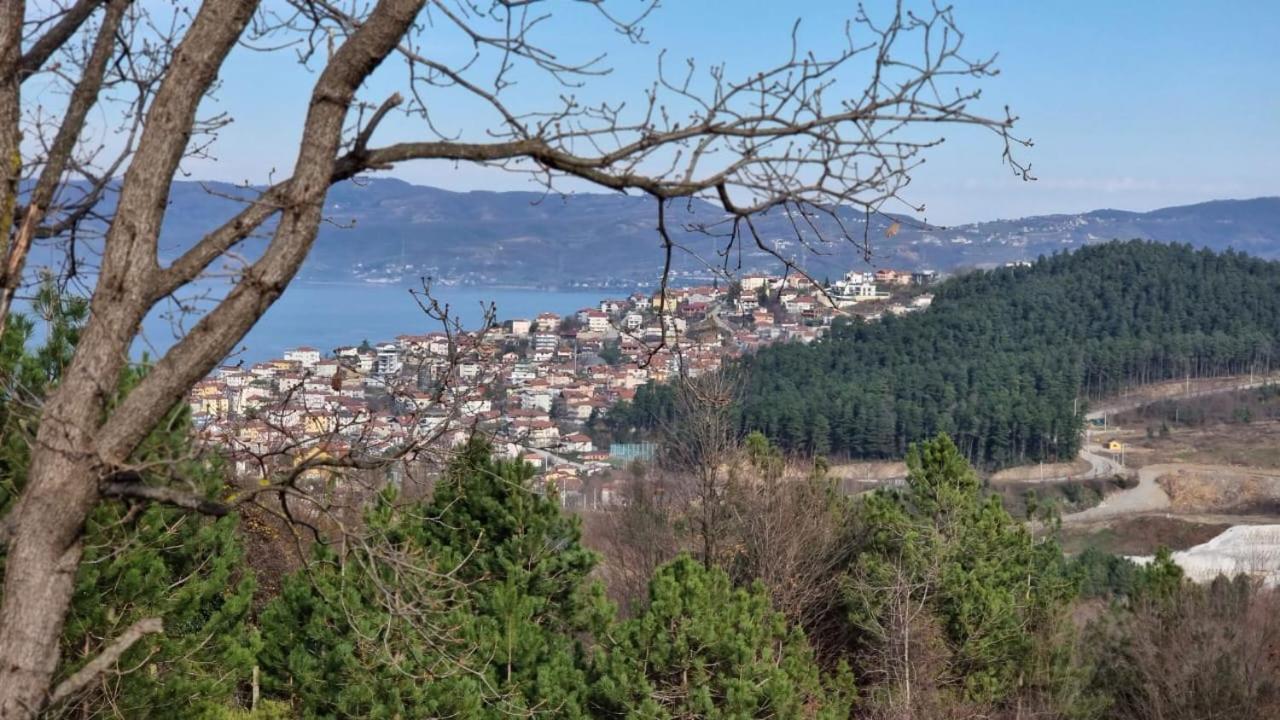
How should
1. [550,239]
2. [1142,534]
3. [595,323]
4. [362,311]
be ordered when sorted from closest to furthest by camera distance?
1. [1142,534]
2. [595,323]
3. [362,311]
4. [550,239]

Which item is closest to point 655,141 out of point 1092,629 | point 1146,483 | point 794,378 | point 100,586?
point 100,586

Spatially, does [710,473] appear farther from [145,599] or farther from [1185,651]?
[145,599]

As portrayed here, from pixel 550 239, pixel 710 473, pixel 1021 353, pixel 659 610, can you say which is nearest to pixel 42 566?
pixel 659 610

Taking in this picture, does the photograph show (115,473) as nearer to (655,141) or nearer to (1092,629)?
(655,141)

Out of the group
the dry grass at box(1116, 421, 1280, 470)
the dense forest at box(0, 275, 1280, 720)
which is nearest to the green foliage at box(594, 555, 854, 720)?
the dense forest at box(0, 275, 1280, 720)

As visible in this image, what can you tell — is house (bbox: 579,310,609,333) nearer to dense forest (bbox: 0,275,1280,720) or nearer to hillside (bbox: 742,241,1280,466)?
hillside (bbox: 742,241,1280,466)
